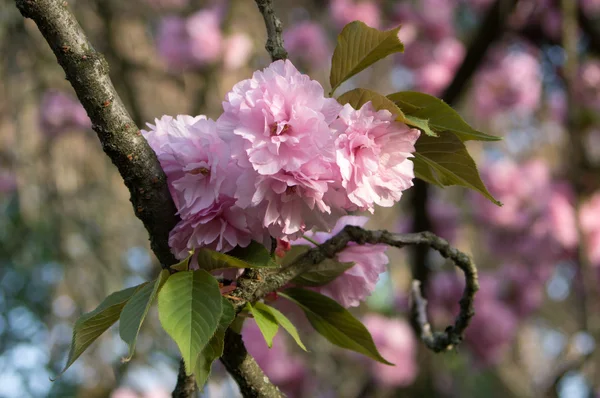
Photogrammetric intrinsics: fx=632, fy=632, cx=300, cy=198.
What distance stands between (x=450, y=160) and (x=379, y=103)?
0.31 ft

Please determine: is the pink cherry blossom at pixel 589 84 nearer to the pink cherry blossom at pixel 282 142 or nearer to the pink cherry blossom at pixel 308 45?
the pink cherry blossom at pixel 308 45

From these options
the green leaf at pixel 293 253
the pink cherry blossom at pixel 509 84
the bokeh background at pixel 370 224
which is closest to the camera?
the green leaf at pixel 293 253

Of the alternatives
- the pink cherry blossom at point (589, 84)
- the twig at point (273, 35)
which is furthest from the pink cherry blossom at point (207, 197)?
the pink cherry blossom at point (589, 84)

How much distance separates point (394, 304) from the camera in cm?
325

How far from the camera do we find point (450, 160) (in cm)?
61

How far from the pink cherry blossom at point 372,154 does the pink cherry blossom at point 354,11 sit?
2301 mm

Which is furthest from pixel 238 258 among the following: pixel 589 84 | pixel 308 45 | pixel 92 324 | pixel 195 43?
pixel 589 84

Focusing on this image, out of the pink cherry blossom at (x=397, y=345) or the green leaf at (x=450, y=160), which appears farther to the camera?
the pink cherry blossom at (x=397, y=345)

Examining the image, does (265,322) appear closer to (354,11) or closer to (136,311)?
(136,311)

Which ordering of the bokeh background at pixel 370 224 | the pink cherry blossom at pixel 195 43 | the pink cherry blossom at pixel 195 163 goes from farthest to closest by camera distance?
the pink cherry blossom at pixel 195 43
the bokeh background at pixel 370 224
the pink cherry blossom at pixel 195 163

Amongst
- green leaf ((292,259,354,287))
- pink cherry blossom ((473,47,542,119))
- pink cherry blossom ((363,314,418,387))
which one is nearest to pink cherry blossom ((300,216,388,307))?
green leaf ((292,259,354,287))

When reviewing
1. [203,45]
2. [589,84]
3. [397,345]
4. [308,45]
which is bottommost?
[397,345]

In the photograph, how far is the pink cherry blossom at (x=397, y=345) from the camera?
2.91 metres

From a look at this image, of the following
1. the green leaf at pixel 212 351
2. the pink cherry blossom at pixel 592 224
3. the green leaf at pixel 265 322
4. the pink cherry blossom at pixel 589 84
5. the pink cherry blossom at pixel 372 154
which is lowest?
the pink cherry blossom at pixel 592 224
